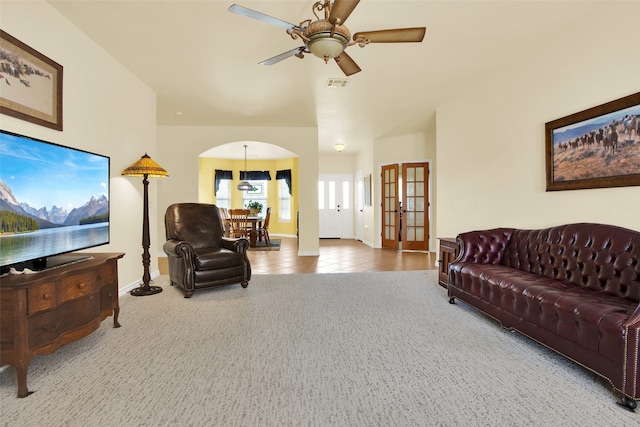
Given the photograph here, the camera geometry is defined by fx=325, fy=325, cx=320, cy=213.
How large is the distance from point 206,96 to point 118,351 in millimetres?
3692

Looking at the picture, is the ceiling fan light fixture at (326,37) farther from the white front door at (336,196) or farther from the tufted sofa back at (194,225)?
the white front door at (336,196)

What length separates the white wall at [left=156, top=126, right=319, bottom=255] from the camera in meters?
6.39

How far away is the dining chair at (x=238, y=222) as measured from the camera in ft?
26.5

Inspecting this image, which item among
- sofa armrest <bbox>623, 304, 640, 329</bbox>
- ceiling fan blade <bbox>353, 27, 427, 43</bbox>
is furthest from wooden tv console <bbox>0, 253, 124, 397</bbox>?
sofa armrest <bbox>623, 304, 640, 329</bbox>

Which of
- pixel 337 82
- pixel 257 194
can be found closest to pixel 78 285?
pixel 337 82

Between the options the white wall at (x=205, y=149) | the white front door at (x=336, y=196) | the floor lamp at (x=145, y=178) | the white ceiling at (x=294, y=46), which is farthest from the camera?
the white front door at (x=336, y=196)

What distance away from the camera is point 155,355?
2.30 m

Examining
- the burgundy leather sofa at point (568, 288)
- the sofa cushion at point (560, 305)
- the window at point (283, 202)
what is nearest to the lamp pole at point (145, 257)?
the burgundy leather sofa at point (568, 288)

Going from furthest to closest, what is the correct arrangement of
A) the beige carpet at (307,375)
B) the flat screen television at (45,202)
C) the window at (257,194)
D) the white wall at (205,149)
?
the window at (257,194) → the white wall at (205,149) → the flat screen television at (45,202) → the beige carpet at (307,375)

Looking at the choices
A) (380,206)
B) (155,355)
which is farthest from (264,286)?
(380,206)

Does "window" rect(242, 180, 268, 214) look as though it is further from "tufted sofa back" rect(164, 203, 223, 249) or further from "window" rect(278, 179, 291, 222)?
"tufted sofa back" rect(164, 203, 223, 249)

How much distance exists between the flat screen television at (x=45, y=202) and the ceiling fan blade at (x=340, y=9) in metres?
2.17

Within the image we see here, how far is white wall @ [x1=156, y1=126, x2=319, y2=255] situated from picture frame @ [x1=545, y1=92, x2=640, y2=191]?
4.27m

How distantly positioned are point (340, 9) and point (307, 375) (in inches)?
91.7
